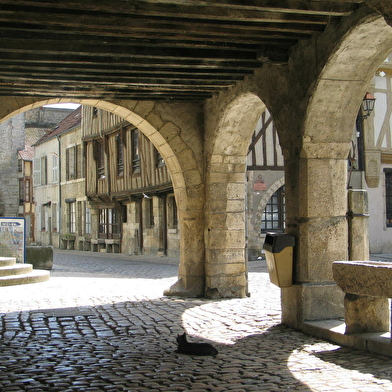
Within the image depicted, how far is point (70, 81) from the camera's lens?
21.6 ft

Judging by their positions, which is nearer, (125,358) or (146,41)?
(125,358)

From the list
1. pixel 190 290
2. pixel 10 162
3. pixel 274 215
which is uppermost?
pixel 10 162

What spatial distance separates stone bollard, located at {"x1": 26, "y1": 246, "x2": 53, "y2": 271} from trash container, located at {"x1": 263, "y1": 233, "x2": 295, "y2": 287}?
8.37 metres

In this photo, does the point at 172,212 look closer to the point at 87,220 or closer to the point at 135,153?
the point at 135,153

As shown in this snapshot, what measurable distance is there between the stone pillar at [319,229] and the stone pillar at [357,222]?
0.11 metres

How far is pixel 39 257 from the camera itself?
12.8m

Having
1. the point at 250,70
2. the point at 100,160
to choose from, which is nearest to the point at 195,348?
the point at 250,70

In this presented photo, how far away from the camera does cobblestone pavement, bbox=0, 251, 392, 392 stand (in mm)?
3623

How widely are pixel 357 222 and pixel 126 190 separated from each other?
13.8 meters

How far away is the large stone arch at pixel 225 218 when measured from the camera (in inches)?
300

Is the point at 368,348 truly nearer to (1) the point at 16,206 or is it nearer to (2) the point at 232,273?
(2) the point at 232,273

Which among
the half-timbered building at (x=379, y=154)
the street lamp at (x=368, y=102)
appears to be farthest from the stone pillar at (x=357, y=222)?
the half-timbered building at (x=379, y=154)

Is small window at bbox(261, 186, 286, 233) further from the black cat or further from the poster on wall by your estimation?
A: the black cat

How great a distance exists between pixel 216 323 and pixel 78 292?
3454mm
